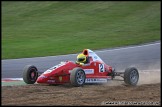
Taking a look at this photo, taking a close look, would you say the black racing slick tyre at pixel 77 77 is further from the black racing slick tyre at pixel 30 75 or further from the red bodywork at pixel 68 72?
the black racing slick tyre at pixel 30 75

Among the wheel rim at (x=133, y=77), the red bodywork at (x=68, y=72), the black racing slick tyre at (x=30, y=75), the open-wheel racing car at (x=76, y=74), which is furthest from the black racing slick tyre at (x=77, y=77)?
the wheel rim at (x=133, y=77)

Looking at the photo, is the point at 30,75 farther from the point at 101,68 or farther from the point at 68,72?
the point at 101,68

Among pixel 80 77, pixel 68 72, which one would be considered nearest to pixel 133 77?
pixel 80 77

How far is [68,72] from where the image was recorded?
12.8m

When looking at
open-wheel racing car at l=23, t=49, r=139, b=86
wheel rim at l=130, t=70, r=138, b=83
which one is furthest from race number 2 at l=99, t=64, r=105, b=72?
wheel rim at l=130, t=70, r=138, b=83

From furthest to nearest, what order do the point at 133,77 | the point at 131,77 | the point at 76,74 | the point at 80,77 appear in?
1. the point at 133,77
2. the point at 131,77
3. the point at 80,77
4. the point at 76,74

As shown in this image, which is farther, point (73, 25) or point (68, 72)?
point (73, 25)

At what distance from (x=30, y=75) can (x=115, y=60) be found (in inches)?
280

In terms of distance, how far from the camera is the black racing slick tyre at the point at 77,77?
482 inches

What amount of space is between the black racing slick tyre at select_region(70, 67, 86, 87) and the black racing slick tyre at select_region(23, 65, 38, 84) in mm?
1517

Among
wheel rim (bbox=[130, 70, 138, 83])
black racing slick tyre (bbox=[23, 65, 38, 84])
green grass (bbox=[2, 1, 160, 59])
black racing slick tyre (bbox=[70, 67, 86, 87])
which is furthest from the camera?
green grass (bbox=[2, 1, 160, 59])

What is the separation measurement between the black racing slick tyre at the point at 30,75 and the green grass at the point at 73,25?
300 inches

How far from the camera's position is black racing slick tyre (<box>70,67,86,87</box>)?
12234 millimetres

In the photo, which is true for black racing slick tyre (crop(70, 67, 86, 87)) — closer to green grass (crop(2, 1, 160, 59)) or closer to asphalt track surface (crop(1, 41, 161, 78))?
asphalt track surface (crop(1, 41, 161, 78))
